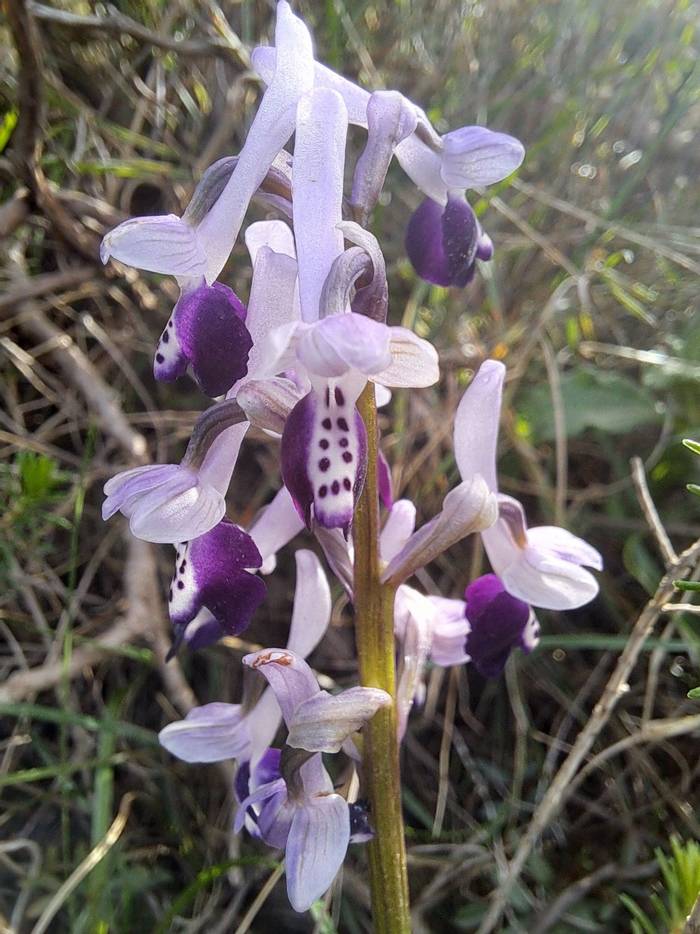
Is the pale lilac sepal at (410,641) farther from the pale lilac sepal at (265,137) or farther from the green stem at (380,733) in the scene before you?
the pale lilac sepal at (265,137)

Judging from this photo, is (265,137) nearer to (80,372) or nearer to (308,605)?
(308,605)

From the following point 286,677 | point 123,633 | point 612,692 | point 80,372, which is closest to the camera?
point 286,677

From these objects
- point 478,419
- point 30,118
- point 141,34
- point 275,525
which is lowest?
point 275,525

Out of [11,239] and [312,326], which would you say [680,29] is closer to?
[11,239]

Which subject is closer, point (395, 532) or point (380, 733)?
point (380, 733)

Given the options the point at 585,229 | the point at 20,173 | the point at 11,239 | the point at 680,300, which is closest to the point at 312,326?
the point at 20,173

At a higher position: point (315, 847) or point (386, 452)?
point (386, 452)

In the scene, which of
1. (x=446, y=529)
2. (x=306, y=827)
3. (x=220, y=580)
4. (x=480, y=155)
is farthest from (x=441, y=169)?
(x=306, y=827)
